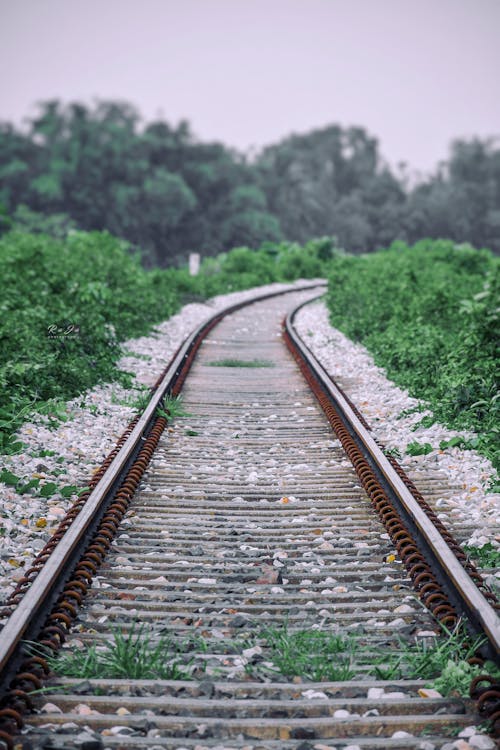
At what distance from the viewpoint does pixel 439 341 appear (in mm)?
9367

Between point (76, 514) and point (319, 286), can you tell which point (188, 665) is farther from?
point (319, 286)

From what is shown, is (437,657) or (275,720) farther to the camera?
(437,657)

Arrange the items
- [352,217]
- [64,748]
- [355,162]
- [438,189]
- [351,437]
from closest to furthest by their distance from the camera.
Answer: [64,748] < [351,437] < [352,217] < [438,189] < [355,162]

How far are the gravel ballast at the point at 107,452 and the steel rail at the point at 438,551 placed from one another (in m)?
0.35

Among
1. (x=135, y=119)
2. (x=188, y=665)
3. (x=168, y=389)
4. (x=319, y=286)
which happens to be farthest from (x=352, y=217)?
(x=188, y=665)

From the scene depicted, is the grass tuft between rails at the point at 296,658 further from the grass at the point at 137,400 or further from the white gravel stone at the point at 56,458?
the grass at the point at 137,400

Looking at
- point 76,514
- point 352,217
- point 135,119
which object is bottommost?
point 76,514

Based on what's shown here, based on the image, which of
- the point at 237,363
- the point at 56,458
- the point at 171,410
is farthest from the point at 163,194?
the point at 56,458

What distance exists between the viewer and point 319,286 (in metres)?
29.2

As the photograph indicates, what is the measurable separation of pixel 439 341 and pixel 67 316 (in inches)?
199

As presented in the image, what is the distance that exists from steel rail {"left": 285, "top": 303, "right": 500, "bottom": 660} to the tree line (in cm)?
5022

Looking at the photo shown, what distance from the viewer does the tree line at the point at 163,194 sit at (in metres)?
60.1

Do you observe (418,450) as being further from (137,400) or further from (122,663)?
(122,663)

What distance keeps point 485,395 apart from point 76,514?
4.28 m
